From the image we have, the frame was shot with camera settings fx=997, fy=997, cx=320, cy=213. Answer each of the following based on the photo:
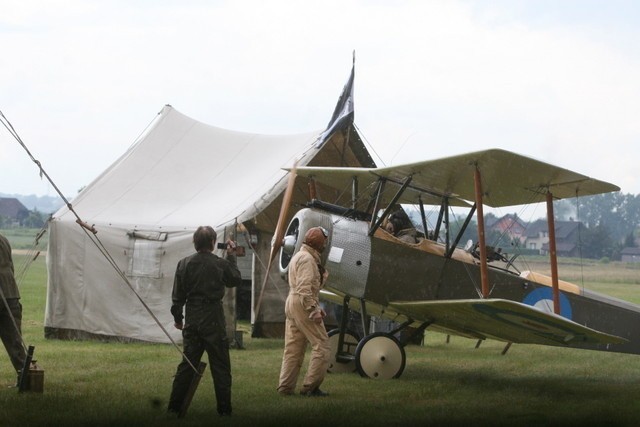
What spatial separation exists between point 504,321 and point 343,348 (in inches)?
79.7

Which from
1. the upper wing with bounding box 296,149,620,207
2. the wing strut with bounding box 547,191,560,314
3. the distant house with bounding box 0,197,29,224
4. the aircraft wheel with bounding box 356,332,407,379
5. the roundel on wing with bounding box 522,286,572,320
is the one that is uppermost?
the distant house with bounding box 0,197,29,224

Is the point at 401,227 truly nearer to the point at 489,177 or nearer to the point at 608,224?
the point at 489,177

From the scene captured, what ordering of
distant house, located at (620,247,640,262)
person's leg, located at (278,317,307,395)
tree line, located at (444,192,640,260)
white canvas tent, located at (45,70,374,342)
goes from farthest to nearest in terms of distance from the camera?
1. distant house, located at (620,247,640,262)
2. tree line, located at (444,192,640,260)
3. white canvas tent, located at (45,70,374,342)
4. person's leg, located at (278,317,307,395)

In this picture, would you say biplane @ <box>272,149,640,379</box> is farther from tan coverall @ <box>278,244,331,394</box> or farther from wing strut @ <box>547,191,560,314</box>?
tan coverall @ <box>278,244,331,394</box>

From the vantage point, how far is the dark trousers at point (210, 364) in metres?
6.48

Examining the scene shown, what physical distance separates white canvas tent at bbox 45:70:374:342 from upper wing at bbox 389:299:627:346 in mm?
3252

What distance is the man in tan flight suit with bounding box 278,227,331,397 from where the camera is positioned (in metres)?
7.63

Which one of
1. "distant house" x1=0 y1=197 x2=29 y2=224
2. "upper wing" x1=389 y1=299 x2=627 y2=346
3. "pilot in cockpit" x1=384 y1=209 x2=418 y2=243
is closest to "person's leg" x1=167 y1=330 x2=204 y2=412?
"upper wing" x1=389 y1=299 x2=627 y2=346

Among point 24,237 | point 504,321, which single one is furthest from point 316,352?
point 24,237

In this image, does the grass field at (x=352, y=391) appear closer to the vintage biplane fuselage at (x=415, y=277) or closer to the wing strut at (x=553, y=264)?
the vintage biplane fuselage at (x=415, y=277)

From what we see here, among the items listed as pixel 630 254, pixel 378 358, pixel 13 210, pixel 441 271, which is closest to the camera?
pixel 378 358

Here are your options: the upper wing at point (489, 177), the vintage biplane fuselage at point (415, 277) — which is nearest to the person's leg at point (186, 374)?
the vintage biplane fuselage at point (415, 277)

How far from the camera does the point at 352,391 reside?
815 cm

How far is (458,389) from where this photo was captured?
8.59 meters
